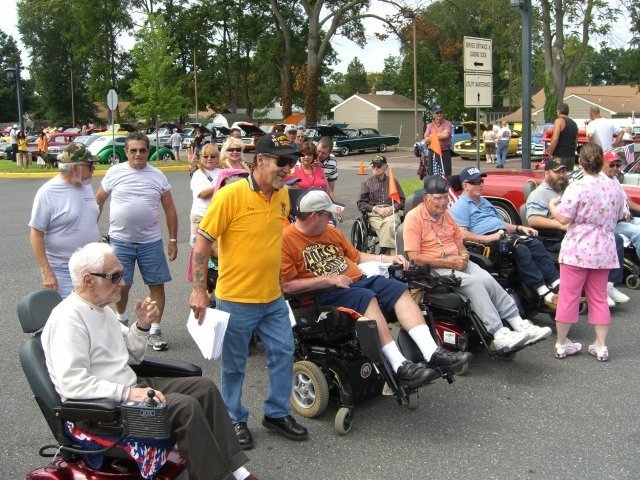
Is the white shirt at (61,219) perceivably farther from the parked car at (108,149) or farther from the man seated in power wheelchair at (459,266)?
the parked car at (108,149)

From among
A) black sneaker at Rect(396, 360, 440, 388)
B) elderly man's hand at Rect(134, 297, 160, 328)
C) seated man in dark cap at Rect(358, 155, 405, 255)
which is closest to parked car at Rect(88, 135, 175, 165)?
seated man in dark cap at Rect(358, 155, 405, 255)

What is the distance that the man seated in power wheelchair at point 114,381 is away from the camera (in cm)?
313

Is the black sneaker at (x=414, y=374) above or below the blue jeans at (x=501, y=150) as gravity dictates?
below

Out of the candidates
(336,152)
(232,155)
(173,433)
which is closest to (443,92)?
(336,152)

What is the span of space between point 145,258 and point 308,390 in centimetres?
207

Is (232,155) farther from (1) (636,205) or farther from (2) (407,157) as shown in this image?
(2) (407,157)

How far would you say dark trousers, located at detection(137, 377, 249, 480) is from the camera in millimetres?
3115

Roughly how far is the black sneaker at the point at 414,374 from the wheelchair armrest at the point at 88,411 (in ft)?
6.22

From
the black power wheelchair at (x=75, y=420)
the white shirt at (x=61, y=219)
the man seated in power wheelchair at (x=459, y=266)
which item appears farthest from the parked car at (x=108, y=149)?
the black power wheelchair at (x=75, y=420)

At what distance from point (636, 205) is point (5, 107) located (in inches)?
3484

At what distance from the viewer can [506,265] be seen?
6.47m

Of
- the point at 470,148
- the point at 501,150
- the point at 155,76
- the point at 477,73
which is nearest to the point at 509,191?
the point at 477,73

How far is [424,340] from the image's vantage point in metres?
4.68

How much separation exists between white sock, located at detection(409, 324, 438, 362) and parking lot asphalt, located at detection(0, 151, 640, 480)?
1.45 feet
